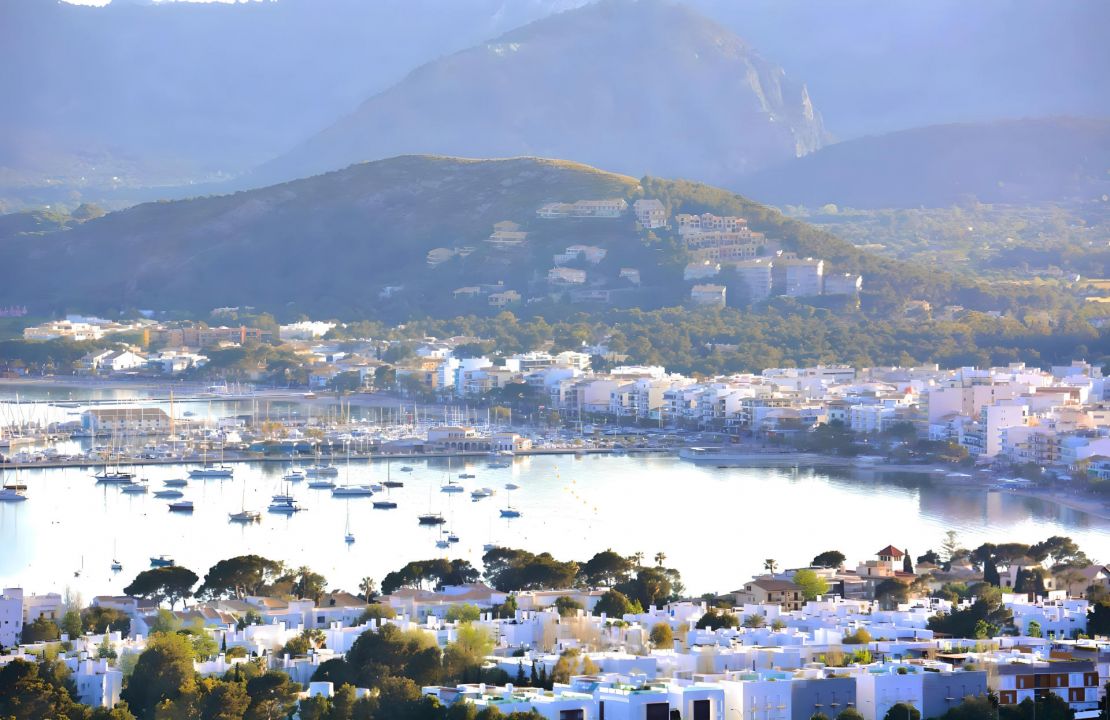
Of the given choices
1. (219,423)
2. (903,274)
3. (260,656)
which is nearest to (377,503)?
(219,423)

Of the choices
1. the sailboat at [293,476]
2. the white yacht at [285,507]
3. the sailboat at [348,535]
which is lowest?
the sailboat at [348,535]

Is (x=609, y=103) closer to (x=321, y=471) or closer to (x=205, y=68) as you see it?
(x=205, y=68)

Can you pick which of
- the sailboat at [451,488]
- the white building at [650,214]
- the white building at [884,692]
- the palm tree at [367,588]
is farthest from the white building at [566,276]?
the white building at [884,692]

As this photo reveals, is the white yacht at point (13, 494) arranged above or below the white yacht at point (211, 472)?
below

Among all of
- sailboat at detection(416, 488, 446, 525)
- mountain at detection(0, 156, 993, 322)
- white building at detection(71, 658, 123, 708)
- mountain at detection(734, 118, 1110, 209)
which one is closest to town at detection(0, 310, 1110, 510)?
sailboat at detection(416, 488, 446, 525)

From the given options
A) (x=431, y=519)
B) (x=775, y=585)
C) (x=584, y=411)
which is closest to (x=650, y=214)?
(x=584, y=411)

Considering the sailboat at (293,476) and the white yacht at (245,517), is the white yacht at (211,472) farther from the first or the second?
the white yacht at (245,517)
